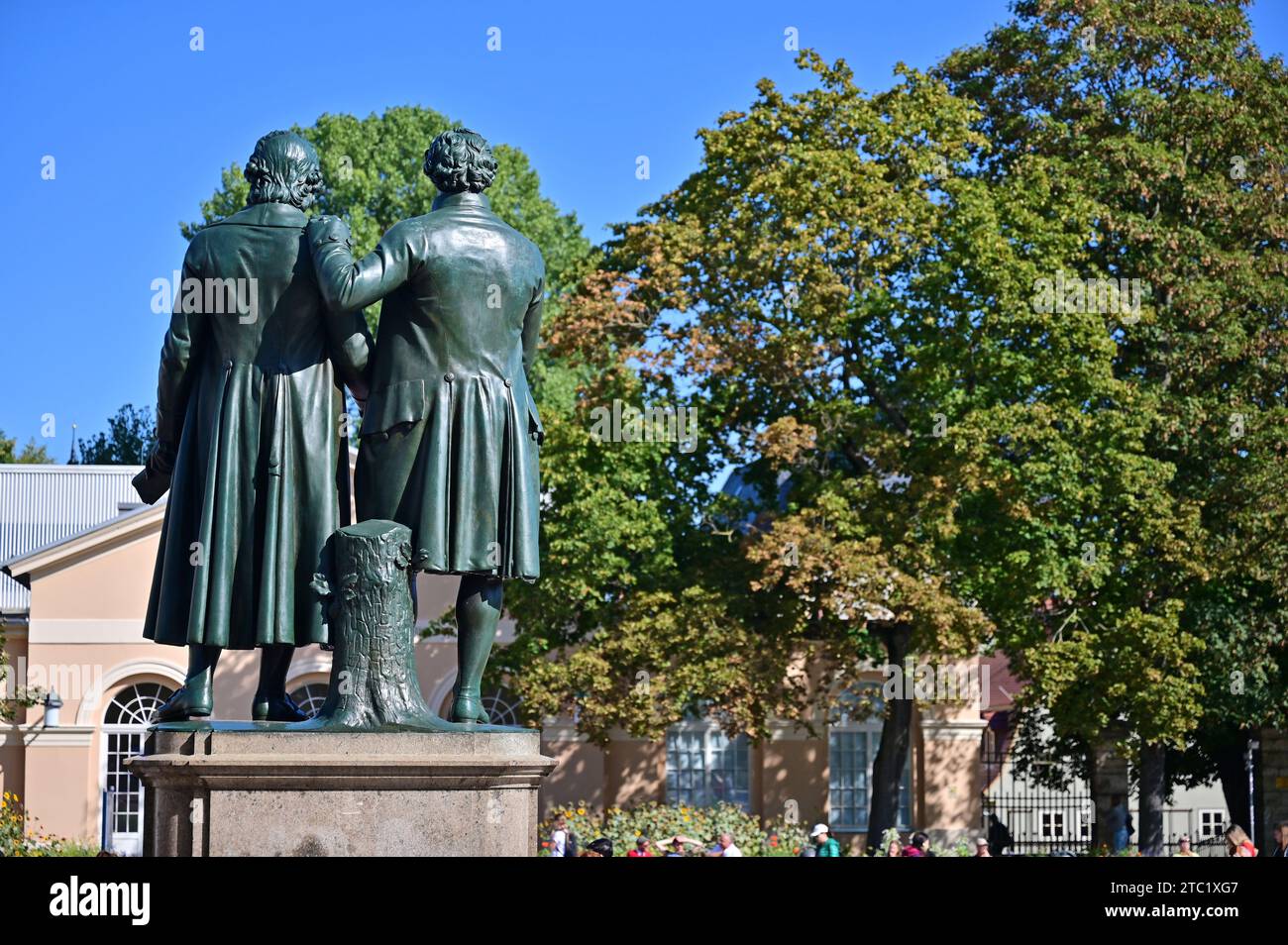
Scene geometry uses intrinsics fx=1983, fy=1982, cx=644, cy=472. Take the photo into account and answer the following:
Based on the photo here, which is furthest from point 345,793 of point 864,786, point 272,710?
point 864,786

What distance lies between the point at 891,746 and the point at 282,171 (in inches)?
918

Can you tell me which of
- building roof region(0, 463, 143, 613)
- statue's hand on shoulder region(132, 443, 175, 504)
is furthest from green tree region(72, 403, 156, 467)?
statue's hand on shoulder region(132, 443, 175, 504)

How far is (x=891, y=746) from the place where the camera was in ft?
98.9

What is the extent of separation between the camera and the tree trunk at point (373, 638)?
287 inches

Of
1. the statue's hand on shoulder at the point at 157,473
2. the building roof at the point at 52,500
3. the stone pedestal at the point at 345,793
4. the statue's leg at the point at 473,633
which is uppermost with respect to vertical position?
the building roof at the point at 52,500

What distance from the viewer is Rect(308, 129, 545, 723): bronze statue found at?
767cm

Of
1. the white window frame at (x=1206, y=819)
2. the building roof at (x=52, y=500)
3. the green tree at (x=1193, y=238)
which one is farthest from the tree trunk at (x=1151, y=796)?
the building roof at (x=52, y=500)

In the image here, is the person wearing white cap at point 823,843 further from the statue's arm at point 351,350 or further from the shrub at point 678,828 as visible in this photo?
the statue's arm at point 351,350

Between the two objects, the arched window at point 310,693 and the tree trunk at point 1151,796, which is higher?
the arched window at point 310,693

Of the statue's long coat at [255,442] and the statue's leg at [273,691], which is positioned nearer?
the statue's long coat at [255,442]

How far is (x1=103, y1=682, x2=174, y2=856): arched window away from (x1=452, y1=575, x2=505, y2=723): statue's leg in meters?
27.4

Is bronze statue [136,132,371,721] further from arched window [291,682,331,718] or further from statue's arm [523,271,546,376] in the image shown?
arched window [291,682,331,718]
